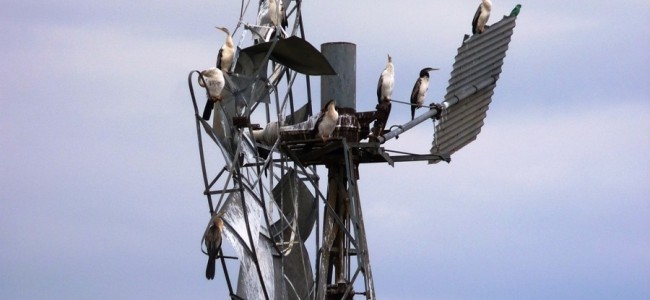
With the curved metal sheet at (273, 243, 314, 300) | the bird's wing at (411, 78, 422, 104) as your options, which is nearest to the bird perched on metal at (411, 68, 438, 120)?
the bird's wing at (411, 78, 422, 104)

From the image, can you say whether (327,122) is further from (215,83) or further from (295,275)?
(295,275)

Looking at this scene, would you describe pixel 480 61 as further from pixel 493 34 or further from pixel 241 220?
pixel 241 220

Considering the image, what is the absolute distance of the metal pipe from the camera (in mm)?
96250

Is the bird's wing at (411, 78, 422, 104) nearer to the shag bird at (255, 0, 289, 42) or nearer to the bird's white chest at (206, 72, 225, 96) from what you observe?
the shag bird at (255, 0, 289, 42)

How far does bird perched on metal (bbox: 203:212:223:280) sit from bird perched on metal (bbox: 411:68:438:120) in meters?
7.47

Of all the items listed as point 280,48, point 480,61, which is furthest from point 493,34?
point 280,48

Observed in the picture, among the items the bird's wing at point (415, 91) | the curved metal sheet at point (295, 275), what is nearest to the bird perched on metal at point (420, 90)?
the bird's wing at point (415, 91)

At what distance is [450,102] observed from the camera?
98.2 metres

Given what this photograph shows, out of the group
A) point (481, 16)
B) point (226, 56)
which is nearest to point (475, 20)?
point (481, 16)

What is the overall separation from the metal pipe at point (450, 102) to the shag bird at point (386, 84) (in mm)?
845

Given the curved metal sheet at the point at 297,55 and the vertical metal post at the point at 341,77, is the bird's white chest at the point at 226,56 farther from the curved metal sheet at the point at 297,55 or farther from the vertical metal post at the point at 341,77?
the vertical metal post at the point at 341,77

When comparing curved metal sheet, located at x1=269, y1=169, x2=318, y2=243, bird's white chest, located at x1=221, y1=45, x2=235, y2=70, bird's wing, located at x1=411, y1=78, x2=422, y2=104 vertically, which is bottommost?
curved metal sheet, located at x1=269, y1=169, x2=318, y2=243

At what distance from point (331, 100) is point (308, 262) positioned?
404 cm

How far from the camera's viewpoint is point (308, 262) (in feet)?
317
